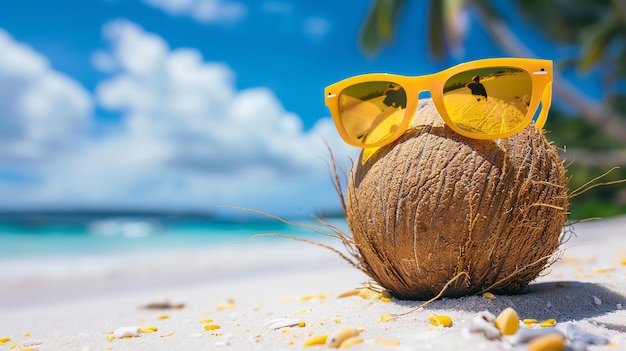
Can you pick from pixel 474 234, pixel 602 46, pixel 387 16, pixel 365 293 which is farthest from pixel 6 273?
pixel 602 46

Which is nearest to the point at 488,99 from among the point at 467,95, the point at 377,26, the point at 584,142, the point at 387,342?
the point at 467,95

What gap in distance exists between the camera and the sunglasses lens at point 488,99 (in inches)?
118

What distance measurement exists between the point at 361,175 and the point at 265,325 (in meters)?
1.12

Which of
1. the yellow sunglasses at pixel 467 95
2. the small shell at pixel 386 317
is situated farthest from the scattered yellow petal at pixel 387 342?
the yellow sunglasses at pixel 467 95

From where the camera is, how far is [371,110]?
329cm

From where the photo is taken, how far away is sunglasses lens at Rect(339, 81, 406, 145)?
3.17 m

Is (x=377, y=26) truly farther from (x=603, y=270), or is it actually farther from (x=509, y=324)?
(x=509, y=324)

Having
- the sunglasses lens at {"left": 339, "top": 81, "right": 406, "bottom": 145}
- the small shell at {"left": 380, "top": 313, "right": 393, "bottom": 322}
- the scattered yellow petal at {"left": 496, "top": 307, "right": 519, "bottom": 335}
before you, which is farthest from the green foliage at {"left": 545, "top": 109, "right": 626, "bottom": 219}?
the scattered yellow petal at {"left": 496, "top": 307, "right": 519, "bottom": 335}

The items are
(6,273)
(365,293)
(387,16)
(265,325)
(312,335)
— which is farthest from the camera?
(387,16)

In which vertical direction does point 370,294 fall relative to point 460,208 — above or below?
below

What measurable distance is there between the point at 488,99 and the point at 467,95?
0.44 feet

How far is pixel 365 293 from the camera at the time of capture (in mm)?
3914

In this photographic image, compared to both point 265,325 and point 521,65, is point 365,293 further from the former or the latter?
point 521,65

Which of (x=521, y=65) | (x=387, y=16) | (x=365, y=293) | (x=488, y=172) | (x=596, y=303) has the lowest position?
(x=596, y=303)
